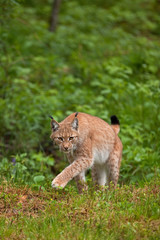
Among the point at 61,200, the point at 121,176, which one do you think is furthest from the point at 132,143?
the point at 61,200

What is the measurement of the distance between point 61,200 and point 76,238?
81cm

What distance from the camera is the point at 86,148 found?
189 inches

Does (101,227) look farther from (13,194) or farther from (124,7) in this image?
(124,7)

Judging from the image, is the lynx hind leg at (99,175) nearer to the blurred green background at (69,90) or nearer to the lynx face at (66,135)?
the blurred green background at (69,90)

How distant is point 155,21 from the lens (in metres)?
15.4

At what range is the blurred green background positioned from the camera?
5.71 metres

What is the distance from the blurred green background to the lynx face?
472 mm

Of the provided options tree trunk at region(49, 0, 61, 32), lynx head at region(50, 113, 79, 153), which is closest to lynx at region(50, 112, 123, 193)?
lynx head at region(50, 113, 79, 153)

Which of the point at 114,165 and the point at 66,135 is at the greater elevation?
the point at 66,135

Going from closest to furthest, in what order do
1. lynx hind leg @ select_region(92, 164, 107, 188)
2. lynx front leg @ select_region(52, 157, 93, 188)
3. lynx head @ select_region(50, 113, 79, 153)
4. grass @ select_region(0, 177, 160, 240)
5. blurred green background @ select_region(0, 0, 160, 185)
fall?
grass @ select_region(0, 177, 160, 240) < lynx front leg @ select_region(52, 157, 93, 188) < lynx head @ select_region(50, 113, 79, 153) < lynx hind leg @ select_region(92, 164, 107, 188) < blurred green background @ select_region(0, 0, 160, 185)

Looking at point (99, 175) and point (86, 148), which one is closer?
point (86, 148)

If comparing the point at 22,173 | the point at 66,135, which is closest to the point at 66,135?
the point at 66,135

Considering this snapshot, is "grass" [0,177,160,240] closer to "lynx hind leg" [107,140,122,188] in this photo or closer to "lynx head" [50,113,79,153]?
"lynx head" [50,113,79,153]

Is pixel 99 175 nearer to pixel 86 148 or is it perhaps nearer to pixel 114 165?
pixel 114 165
